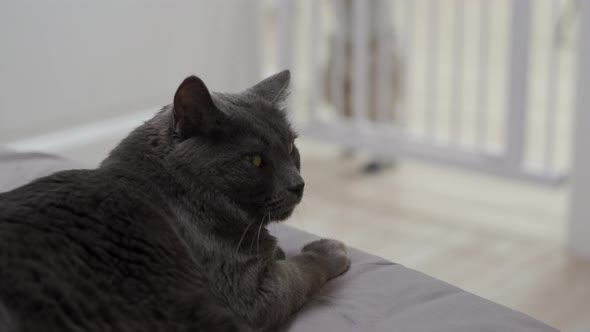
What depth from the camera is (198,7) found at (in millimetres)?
3598

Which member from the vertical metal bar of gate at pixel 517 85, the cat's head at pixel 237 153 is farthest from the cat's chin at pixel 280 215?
the vertical metal bar of gate at pixel 517 85

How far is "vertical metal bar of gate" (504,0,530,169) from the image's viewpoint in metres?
2.85

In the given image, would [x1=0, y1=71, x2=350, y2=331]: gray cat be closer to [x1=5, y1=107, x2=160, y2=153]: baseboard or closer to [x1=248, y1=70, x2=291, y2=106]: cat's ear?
[x1=248, y1=70, x2=291, y2=106]: cat's ear

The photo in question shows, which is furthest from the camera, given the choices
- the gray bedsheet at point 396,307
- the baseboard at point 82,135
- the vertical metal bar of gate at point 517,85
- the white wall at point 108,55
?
the baseboard at point 82,135

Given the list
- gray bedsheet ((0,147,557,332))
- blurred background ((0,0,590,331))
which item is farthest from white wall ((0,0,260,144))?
gray bedsheet ((0,147,557,332))

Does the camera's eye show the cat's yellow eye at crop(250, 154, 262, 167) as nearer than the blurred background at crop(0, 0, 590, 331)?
Yes

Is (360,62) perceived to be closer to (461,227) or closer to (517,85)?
(517,85)

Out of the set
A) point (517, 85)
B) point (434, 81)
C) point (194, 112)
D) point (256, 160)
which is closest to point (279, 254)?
point (256, 160)

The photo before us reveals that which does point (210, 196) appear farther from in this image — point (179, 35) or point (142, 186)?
point (179, 35)

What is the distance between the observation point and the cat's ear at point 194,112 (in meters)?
1.19

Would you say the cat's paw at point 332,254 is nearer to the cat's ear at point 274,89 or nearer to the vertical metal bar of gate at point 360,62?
the cat's ear at point 274,89

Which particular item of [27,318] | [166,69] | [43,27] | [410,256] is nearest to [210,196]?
[27,318]

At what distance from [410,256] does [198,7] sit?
4.92 ft

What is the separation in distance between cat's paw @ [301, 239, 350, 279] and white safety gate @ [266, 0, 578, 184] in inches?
68.2
